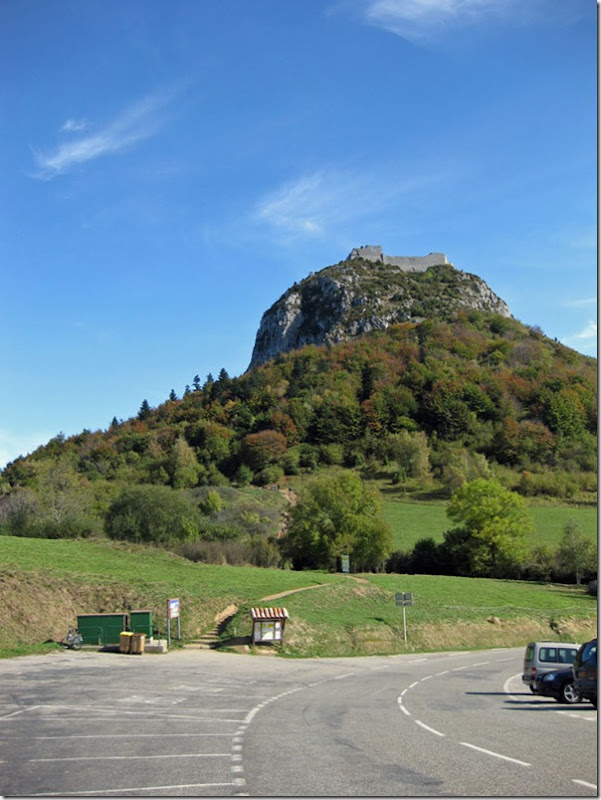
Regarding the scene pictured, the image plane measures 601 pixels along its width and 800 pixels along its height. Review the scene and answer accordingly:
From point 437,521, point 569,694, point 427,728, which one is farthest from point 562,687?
point 437,521

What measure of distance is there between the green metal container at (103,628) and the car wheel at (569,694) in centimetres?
2296

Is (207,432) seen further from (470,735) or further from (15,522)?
(470,735)

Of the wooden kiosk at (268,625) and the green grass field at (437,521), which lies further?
the green grass field at (437,521)

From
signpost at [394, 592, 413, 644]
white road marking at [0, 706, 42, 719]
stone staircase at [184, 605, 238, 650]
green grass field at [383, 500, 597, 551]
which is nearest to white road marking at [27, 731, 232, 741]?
white road marking at [0, 706, 42, 719]

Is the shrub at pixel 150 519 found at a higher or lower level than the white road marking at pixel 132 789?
higher

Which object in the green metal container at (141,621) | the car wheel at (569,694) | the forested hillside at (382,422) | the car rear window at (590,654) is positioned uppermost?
the forested hillside at (382,422)

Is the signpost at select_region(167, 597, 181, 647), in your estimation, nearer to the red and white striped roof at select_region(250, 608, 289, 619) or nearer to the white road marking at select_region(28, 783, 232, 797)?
the red and white striped roof at select_region(250, 608, 289, 619)

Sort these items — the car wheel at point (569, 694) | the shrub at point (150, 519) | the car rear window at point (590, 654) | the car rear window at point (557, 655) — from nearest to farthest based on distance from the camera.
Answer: the car rear window at point (590, 654) → the car wheel at point (569, 694) → the car rear window at point (557, 655) → the shrub at point (150, 519)

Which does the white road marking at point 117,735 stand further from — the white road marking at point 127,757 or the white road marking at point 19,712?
the white road marking at point 19,712

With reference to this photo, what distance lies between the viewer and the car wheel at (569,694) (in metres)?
19.5

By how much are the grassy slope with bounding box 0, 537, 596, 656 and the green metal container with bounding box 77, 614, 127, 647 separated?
1587 mm

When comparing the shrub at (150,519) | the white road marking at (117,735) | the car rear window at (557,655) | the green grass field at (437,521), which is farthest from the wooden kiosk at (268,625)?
the green grass field at (437,521)

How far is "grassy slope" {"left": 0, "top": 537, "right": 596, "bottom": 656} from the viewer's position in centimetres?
3822

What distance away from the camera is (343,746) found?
1232 cm
